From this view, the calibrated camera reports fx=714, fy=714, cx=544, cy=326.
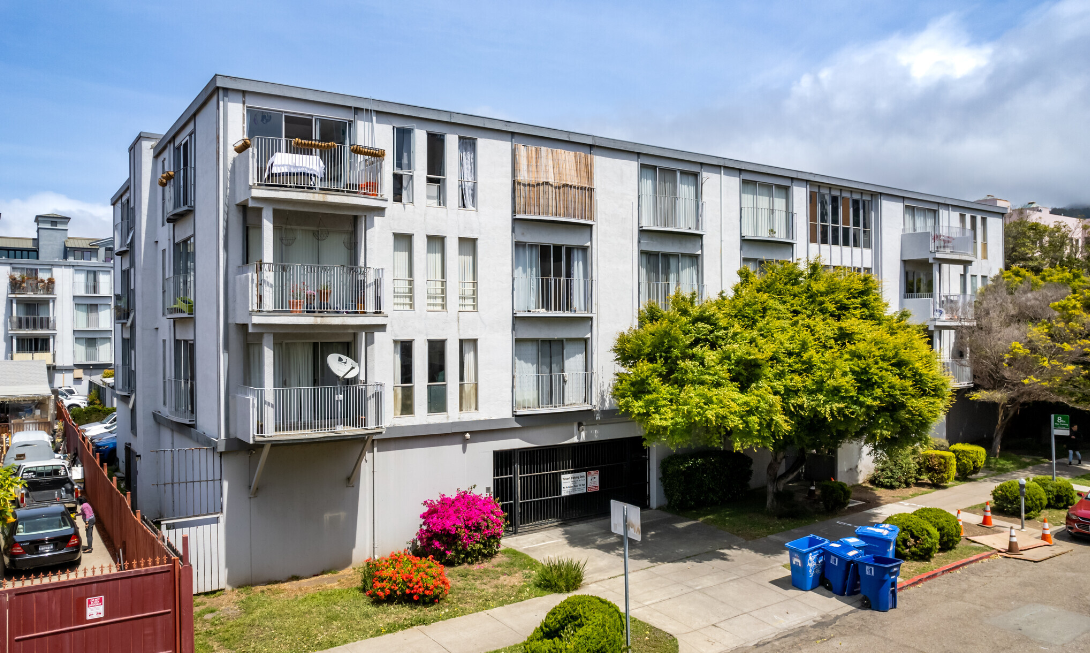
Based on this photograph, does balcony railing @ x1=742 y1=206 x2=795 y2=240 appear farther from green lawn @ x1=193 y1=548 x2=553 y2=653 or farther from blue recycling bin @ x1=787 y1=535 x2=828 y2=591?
green lawn @ x1=193 y1=548 x2=553 y2=653

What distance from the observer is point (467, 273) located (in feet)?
65.2

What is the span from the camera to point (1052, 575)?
55.9 ft

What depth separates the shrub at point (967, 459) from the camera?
2741 cm

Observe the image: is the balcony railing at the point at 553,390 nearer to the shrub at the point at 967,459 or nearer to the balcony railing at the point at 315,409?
the balcony railing at the point at 315,409

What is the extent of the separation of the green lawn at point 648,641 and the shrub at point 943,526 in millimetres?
8935

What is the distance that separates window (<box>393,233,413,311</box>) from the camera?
1866 centimetres

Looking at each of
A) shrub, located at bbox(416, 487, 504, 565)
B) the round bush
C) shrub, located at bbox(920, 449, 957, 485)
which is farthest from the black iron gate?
shrub, located at bbox(920, 449, 957, 485)

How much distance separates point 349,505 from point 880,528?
1252cm

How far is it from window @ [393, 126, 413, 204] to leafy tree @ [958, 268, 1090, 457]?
992 inches

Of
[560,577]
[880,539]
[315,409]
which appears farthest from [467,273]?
[880,539]

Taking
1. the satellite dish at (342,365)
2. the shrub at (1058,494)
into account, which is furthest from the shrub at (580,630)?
the shrub at (1058,494)

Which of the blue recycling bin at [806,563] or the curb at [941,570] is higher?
the blue recycling bin at [806,563]

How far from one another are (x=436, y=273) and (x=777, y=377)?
9.49 metres

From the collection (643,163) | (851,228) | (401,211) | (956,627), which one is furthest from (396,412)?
(851,228)
